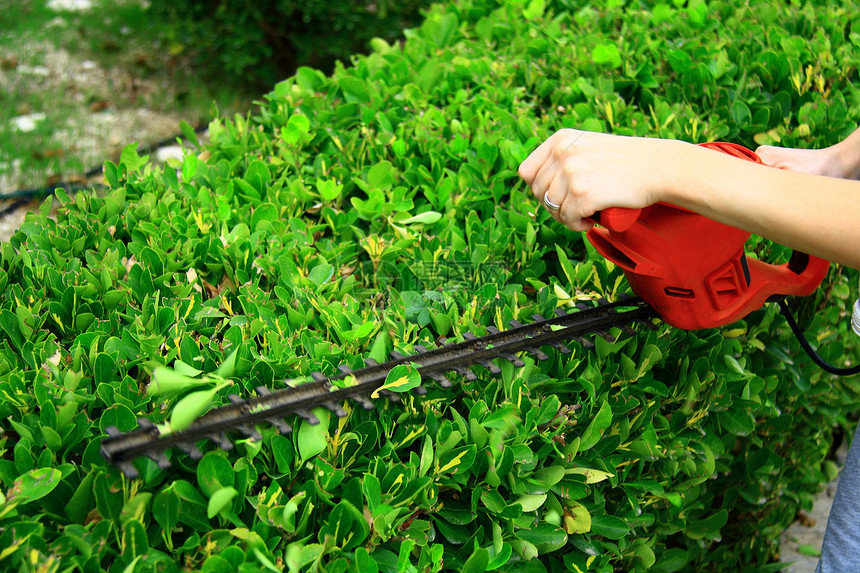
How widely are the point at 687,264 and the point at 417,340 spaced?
59 centimetres

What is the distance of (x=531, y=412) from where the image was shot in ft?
4.52

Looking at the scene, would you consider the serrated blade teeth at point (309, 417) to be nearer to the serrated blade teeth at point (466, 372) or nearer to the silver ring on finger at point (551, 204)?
the serrated blade teeth at point (466, 372)

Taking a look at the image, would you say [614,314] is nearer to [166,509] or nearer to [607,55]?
[166,509]

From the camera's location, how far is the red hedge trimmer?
1.16 m

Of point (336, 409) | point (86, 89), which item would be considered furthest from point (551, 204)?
point (86, 89)

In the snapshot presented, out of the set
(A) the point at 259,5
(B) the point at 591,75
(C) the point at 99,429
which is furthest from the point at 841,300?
(A) the point at 259,5

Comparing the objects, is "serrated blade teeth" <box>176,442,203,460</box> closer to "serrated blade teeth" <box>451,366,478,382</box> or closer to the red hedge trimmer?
the red hedge trimmer

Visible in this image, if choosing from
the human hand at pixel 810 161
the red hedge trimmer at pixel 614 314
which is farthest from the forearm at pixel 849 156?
the red hedge trimmer at pixel 614 314

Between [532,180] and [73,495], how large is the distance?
3.24 feet

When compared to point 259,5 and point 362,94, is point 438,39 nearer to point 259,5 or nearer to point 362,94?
point 362,94

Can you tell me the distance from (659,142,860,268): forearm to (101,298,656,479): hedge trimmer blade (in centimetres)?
42

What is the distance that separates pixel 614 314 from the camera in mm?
1590

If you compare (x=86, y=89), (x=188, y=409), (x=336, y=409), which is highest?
(x=188, y=409)

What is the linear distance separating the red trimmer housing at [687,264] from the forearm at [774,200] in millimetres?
112
